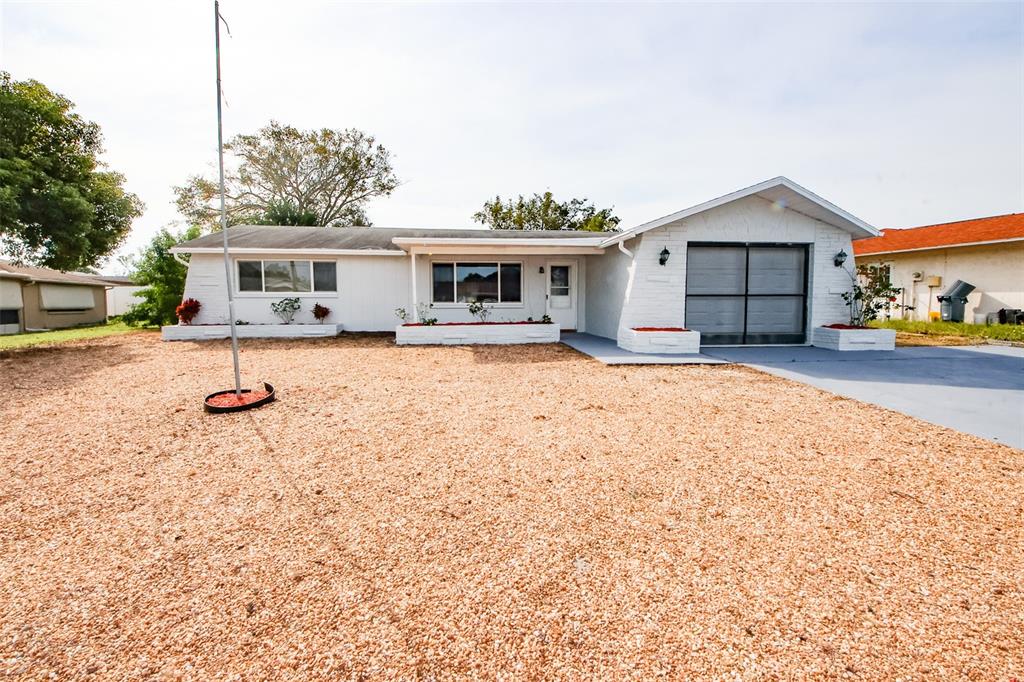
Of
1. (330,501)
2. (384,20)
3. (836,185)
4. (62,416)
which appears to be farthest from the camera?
(836,185)

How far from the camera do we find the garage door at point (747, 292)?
10406 mm

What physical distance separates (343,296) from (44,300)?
1678 cm

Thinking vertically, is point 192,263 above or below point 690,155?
below

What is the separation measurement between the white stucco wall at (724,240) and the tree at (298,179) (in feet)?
76.6

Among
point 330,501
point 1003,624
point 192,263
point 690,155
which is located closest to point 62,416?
point 330,501

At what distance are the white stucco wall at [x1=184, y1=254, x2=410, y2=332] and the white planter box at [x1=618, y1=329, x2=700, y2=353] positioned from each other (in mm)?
7140

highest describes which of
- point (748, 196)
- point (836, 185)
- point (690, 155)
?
point (690, 155)

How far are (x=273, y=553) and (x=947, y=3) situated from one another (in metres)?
11.7

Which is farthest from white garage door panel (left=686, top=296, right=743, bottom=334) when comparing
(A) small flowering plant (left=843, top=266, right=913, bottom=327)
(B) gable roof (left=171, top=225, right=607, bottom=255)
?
(B) gable roof (left=171, top=225, right=607, bottom=255)

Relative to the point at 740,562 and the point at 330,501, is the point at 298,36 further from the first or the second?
the point at 740,562

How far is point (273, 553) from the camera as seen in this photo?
8.11 feet

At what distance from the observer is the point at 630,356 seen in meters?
8.94

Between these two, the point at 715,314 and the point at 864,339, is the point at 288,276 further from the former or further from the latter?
the point at 864,339

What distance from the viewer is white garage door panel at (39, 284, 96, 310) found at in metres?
20.0
